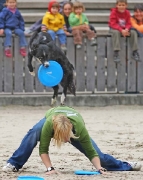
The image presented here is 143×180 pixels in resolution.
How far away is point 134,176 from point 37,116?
592 cm

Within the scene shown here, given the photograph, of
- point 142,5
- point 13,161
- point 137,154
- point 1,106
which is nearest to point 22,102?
point 1,106

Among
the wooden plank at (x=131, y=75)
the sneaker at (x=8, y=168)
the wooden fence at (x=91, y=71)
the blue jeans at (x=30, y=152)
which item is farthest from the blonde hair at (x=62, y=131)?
the wooden plank at (x=131, y=75)

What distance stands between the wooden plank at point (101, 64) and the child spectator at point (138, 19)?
2.35ft

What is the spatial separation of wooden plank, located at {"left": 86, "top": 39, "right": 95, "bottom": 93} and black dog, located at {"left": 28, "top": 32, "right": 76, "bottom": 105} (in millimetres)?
1300

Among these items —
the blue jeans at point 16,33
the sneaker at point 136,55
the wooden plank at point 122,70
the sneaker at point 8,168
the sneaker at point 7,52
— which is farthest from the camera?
the wooden plank at point 122,70

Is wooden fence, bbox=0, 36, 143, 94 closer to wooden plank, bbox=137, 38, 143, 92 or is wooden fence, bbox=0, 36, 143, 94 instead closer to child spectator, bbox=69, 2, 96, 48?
wooden plank, bbox=137, 38, 143, 92

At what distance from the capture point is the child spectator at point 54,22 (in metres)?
14.5

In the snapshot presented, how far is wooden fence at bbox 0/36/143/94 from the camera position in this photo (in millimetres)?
15039

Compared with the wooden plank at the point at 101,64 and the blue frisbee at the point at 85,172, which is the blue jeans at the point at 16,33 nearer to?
the wooden plank at the point at 101,64

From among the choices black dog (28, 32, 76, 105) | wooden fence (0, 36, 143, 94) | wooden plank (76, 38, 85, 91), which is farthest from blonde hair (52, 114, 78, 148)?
wooden plank (76, 38, 85, 91)

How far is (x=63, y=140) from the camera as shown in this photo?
23.8 feet

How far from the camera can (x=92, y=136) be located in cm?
1141

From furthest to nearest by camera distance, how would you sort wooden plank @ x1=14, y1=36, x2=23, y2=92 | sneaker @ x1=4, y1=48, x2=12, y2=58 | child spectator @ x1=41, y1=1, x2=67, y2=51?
wooden plank @ x1=14, y1=36, x2=23, y2=92 → sneaker @ x1=4, y1=48, x2=12, y2=58 → child spectator @ x1=41, y1=1, x2=67, y2=51

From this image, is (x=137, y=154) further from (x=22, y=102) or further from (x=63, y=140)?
(x=22, y=102)
